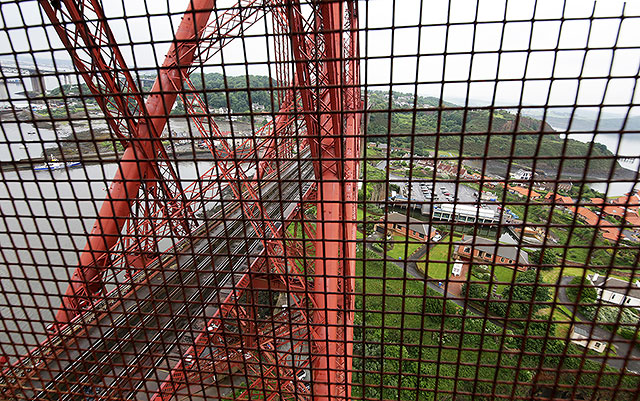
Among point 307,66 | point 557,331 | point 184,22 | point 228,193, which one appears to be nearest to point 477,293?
point 557,331

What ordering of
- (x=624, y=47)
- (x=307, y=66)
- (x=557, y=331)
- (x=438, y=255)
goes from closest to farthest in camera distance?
(x=624, y=47) < (x=307, y=66) < (x=557, y=331) < (x=438, y=255)

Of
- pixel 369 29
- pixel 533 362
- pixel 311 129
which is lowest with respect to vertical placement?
pixel 533 362

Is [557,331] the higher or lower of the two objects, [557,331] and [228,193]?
the lower

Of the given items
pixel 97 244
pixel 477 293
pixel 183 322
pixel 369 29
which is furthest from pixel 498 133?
pixel 477 293

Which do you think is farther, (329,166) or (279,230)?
(279,230)

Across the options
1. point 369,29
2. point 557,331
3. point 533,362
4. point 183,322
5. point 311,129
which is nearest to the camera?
point 369,29

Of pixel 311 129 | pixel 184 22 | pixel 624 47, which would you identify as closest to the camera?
pixel 624 47

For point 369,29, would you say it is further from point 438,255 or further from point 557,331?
point 438,255

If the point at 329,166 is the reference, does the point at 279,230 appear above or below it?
below

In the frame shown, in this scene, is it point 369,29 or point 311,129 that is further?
point 311,129

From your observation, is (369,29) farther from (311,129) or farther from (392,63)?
(311,129)
